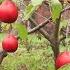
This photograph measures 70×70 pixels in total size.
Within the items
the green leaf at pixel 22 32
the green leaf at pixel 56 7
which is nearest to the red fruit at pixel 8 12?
the green leaf at pixel 22 32

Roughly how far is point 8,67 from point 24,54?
47cm

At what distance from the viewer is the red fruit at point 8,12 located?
3.71 ft

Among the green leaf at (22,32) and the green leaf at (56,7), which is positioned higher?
the green leaf at (56,7)

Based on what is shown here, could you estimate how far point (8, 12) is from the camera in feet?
3.74

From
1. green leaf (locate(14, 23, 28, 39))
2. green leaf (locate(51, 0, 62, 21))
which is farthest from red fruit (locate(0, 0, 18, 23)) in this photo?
green leaf (locate(51, 0, 62, 21))

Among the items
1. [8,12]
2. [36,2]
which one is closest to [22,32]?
[8,12]

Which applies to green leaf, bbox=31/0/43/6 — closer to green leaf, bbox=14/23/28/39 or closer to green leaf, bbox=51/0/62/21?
green leaf, bbox=51/0/62/21

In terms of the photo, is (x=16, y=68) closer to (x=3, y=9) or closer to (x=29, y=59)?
(x=29, y=59)

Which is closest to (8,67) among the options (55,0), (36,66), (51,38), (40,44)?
(36,66)

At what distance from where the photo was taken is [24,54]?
443 cm

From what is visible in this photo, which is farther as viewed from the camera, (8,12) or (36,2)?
(8,12)

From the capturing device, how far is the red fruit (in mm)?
1132

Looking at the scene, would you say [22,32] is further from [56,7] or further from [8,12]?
[56,7]

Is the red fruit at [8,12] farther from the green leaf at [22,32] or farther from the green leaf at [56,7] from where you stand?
the green leaf at [56,7]
